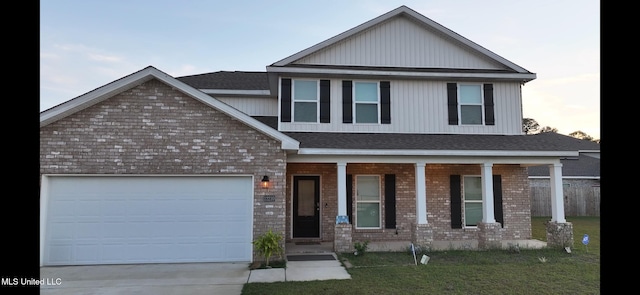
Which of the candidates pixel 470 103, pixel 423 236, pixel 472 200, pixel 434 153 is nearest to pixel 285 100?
pixel 434 153

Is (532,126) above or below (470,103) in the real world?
above

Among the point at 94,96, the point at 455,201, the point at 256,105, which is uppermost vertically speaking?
the point at 256,105

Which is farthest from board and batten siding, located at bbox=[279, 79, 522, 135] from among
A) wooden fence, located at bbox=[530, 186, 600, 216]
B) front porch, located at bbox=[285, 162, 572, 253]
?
wooden fence, located at bbox=[530, 186, 600, 216]

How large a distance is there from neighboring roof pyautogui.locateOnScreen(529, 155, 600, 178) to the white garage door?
19659mm

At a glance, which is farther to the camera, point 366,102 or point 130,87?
point 366,102

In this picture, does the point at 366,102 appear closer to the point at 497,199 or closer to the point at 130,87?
the point at 497,199

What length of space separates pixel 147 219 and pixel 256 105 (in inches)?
240

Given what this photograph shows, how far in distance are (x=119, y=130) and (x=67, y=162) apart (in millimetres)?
1385

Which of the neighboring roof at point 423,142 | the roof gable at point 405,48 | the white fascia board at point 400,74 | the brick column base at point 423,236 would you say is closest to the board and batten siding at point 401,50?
the roof gable at point 405,48

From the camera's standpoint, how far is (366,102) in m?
11.4

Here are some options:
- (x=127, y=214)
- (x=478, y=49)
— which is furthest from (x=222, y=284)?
(x=478, y=49)

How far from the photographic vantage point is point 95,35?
1277 cm
